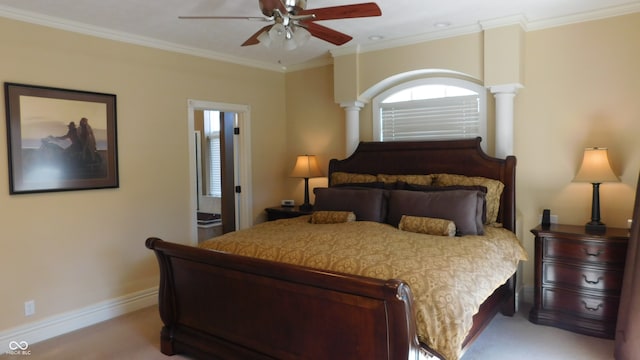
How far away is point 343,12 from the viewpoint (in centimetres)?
259

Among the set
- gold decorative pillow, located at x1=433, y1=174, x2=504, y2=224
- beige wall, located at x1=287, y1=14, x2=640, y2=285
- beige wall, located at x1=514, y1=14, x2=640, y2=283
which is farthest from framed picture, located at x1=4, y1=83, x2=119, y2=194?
beige wall, located at x1=514, y1=14, x2=640, y2=283

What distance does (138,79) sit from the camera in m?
4.20

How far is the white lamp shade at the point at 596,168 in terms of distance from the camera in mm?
3381

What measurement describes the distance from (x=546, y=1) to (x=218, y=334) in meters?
3.60

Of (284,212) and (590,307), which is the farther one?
(284,212)

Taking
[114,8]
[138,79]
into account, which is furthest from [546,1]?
[138,79]

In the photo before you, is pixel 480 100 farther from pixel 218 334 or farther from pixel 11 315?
pixel 11 315

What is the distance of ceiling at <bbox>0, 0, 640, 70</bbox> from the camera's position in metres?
3.32

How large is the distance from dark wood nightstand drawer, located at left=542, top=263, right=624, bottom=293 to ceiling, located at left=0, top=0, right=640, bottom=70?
2160 mm

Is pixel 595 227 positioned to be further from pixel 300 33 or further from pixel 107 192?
pixel 107 192

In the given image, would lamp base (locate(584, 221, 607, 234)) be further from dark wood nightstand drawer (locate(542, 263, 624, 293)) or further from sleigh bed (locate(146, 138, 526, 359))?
sleigh bed (locate(146, 138, 526, 359))

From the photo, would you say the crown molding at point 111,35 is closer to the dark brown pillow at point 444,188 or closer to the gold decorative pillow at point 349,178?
the gold decorative pillow at point 349,178

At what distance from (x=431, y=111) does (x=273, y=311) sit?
2901mm

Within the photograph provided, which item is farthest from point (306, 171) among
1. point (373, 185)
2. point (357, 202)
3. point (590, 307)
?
point (590, 307)
